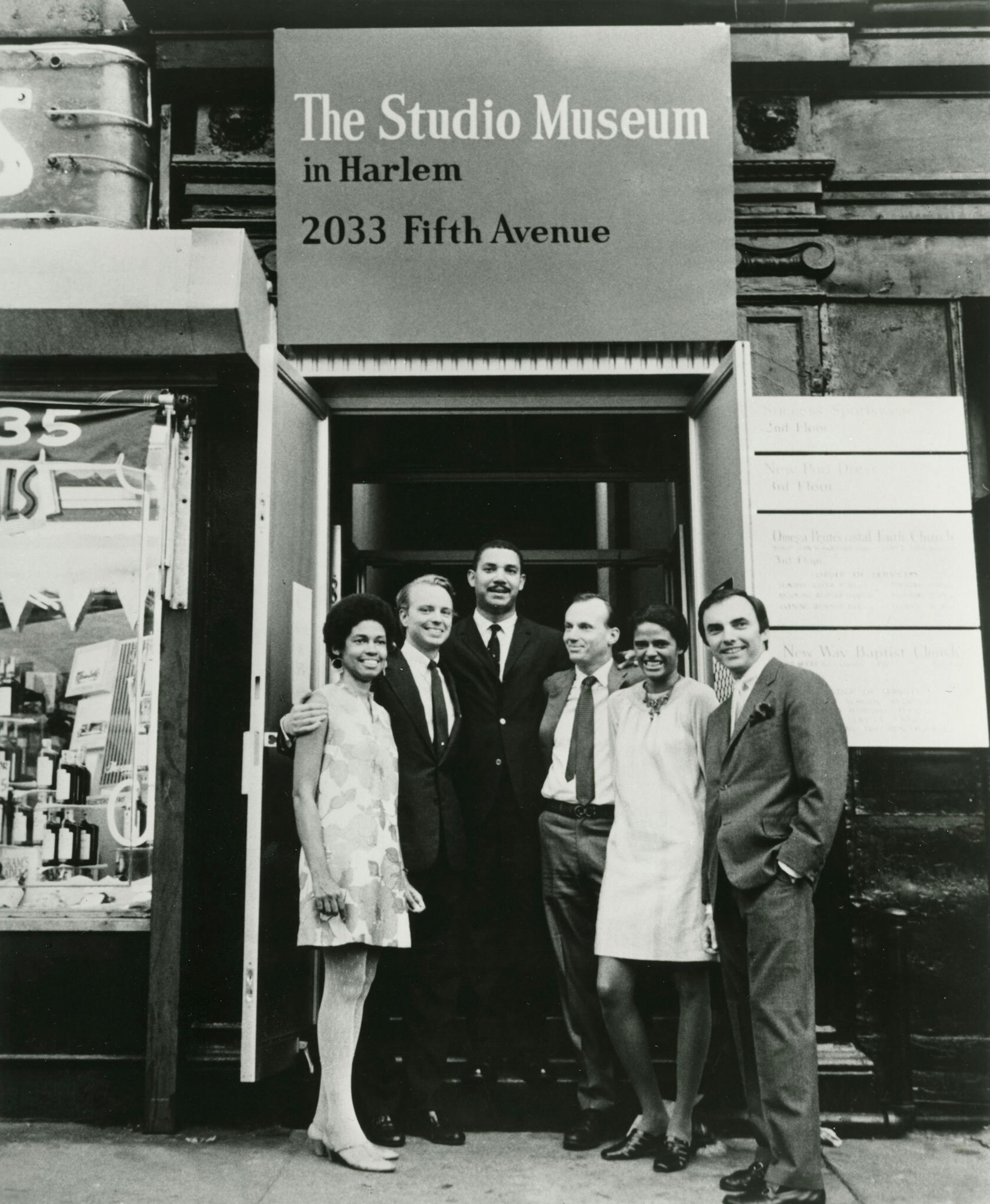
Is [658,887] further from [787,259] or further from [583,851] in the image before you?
[787,259]

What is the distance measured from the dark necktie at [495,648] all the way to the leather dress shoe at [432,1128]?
73.5 inches

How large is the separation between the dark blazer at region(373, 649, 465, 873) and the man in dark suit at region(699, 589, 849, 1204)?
111cm

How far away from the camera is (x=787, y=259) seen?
5.54 metres

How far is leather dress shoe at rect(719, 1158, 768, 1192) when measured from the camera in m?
4.01

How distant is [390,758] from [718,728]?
132 centimetres

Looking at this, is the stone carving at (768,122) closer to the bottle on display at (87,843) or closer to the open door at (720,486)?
the open door at (720,486)

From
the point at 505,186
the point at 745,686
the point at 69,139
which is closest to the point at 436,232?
the point at 505,186

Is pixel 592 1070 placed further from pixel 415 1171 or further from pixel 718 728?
pixel 718 728

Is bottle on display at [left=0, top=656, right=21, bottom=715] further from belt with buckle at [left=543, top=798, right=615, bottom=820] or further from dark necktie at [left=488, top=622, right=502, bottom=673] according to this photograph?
belt with buckle at [left=543, top=798, right=615, bottom=820]

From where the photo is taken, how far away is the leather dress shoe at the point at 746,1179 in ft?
13.2

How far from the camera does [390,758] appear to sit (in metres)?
4.55

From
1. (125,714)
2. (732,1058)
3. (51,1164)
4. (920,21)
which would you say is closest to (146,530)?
(125,714)

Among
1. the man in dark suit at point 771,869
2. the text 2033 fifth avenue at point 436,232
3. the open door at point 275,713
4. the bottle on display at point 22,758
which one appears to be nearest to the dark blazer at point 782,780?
the man in dark suit at point 771,869

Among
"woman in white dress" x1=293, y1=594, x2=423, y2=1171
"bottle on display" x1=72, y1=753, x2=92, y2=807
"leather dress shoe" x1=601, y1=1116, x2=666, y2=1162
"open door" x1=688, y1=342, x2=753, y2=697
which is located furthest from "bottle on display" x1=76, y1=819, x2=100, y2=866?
"open door" x1=688, y1=342, x2=753, y2=697
